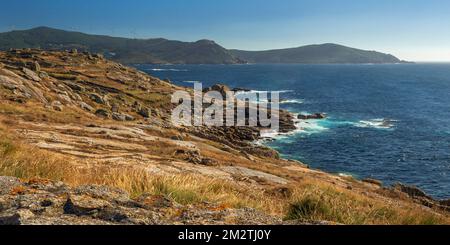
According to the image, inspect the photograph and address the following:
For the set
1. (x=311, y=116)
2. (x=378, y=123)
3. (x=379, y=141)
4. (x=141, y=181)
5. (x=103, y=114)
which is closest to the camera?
(x=141, y=181)

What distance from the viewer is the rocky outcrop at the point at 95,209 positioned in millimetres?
5977

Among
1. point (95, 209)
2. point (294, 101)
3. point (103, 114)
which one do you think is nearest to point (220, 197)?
point (95, 209)

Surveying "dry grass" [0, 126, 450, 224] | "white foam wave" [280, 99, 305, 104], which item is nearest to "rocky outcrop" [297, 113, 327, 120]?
"white foam wave" [280, 99, 305, 104]

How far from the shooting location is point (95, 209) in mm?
6594

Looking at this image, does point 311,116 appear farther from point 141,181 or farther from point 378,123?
point 141,181

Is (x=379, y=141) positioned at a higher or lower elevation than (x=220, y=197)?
lower

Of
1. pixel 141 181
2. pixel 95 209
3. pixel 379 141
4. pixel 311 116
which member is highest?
pixel 95 209

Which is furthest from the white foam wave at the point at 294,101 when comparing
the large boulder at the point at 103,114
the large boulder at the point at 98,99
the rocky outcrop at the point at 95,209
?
the rocky outcrop at the point at 95,209

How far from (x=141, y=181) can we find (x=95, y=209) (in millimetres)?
3493

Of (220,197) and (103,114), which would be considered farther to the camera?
(103,114)

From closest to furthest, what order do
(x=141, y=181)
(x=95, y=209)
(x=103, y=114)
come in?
(x=95, y=209) < (x=141, y=181) < (x=103, y=114)
